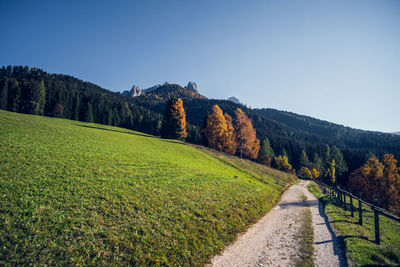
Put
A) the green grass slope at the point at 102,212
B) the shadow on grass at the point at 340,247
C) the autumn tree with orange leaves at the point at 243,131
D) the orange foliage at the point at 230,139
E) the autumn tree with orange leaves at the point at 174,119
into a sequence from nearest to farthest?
1. the green grass slope at the point at 102,212
2. the shadow on grass at the point at 340,247
3. the autumn tree with orange leaves at the point at 243,131
4. the orange foliage at the point at 230,139
5. the autumn tree with orange leaves at the point at 174,119

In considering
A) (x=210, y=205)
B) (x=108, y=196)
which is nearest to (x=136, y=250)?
(x=108, y=196)

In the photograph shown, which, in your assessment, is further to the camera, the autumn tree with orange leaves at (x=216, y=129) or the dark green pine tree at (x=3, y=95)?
the dark green pine tree at (x=3, y=95)

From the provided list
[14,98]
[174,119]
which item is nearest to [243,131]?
[174,119]

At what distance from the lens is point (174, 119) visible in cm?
5500

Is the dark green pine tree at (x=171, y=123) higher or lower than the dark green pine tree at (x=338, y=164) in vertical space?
higher

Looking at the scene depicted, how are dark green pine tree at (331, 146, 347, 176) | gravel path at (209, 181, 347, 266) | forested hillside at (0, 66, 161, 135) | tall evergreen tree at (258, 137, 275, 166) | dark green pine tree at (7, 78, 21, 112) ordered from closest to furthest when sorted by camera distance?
1. gravel path at (209, 181, 347, 266)
2. dark green pine tree at (7, 78, 21, 112)
3. forested hillside at (0, 66, 161, 135)
4. tall evergreen tree at (258, 137, 275, 166)
5. dark green pine tree at (331, 146, 347, 176)

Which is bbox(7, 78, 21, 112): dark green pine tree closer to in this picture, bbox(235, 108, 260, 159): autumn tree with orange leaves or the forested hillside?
the forested hillside

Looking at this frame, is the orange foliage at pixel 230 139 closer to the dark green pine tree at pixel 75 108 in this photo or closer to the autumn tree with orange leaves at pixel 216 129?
the autumn tree with orange leaves at pixel 216 129

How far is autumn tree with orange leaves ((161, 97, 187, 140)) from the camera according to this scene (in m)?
54.8

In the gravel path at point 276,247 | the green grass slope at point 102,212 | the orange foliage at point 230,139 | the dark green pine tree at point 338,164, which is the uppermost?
the orange foliage at point 230,139

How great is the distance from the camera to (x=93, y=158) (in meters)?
18.1

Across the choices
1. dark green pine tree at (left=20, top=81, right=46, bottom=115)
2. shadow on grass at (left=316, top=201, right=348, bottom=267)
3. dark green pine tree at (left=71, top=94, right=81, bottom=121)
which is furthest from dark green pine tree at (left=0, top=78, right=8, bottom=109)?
shadow on grass at (left=316, top=201, right=348, bottom=267)

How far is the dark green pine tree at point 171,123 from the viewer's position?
2163 inches

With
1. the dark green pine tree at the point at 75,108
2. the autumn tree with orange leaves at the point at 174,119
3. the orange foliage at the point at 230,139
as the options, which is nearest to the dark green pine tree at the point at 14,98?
the dark green pine tree at the point at 75,108
